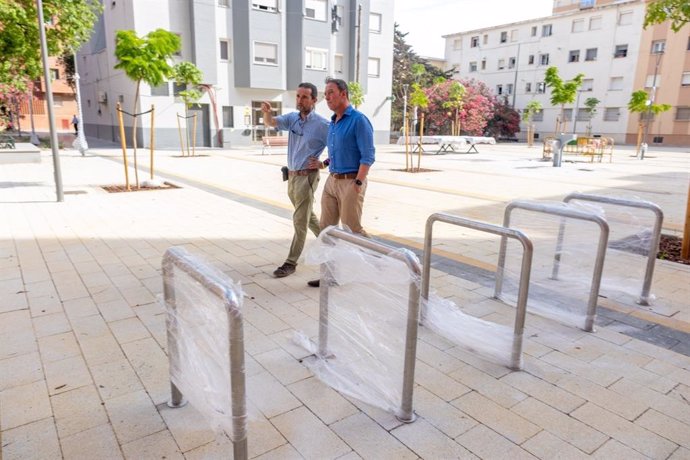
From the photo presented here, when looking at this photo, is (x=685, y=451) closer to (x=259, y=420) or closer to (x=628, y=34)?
(x=259, y=420)

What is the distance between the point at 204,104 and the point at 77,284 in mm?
23322

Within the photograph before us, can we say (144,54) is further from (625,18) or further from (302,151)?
(625,18)

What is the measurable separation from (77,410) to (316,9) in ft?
97.4

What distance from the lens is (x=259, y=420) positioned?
2.59m

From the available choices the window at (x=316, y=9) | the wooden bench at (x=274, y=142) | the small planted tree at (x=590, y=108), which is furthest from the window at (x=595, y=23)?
the wooden bench at (x=274, y=142)

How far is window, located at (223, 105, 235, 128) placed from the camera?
27281mm

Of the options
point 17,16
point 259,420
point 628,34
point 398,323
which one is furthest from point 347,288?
point 628,34

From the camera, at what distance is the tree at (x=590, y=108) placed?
42.2 metres

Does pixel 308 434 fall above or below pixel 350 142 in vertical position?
below

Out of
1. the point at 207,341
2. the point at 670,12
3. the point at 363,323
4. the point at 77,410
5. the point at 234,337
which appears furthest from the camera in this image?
the point at 670,12

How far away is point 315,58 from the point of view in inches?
1142

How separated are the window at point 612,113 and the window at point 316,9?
28667mm

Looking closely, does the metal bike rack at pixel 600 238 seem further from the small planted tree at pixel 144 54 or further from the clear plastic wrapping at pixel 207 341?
the small planted tree at pixel 144 54

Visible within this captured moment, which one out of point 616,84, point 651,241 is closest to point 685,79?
point 616,84
